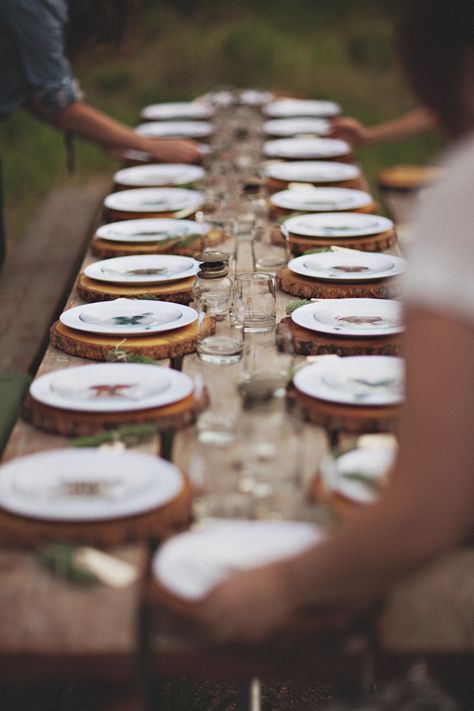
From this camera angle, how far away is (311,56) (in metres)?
11.9

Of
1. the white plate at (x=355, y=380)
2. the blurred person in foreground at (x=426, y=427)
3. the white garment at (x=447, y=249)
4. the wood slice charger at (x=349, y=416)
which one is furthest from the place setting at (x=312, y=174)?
the white garment at (x=447, y=249)

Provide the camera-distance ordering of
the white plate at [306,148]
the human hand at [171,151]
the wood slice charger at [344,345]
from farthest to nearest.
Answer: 1. the white plate at [306,148]
2. the human hand at [171,151]
3. the wood slice charger at [344,345]

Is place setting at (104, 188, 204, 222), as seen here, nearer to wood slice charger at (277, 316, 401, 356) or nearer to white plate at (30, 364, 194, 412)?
wood slice charger at (277, 316, 401, 356)

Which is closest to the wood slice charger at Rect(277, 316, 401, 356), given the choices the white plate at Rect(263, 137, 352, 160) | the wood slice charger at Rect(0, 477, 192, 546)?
the wood slice charger at Rect(0, 477, 192, 546)

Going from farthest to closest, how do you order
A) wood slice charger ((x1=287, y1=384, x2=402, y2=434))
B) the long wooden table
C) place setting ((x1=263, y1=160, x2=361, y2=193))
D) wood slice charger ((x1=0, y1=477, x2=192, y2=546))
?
place setting ((x1=263, y1=160, x2=361, y2=193))
wood slice charger ((x1=287, y1=384, x2=402, y2=434))
wood slice charger ((x1=0, y1=477, x2=192, y2=546))
the long wooden table

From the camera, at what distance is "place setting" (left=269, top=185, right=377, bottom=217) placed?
3.54 metres

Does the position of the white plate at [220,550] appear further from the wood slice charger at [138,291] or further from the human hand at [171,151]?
the human hand at [171,151]

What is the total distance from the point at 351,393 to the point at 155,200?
1889mm

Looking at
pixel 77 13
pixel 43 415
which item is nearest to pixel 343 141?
pixel 77 13

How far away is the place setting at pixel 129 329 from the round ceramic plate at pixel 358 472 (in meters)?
0.67

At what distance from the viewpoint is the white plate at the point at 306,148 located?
4523 millimetres

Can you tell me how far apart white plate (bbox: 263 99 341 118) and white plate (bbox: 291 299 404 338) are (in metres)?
3.23

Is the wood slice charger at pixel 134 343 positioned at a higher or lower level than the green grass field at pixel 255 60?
lower

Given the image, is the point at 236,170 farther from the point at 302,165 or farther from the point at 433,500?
the point at 433,500
